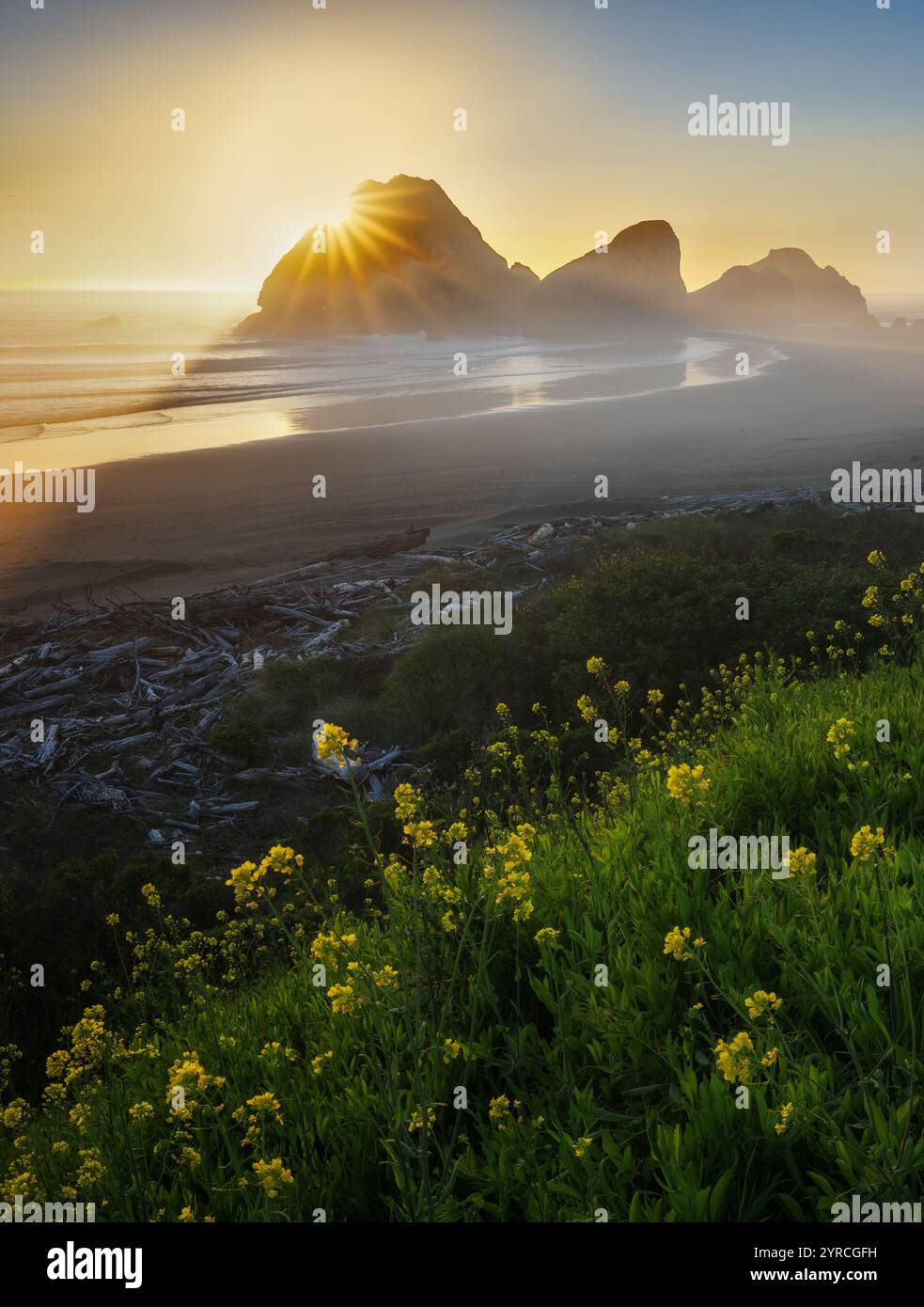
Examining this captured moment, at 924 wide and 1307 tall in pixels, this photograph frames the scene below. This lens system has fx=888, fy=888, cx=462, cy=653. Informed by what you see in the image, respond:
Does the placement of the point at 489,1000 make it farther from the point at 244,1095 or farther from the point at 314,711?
the point at 314,711

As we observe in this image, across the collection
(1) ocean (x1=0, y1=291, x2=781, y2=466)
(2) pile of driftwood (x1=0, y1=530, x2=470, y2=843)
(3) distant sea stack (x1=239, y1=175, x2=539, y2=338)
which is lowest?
(2) pile of driftwood (x1=0, y1=530, x2=470, y2=843)

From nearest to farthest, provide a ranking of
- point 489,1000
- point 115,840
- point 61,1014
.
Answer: point 489,1000 → point 61,1014 → point 115,840

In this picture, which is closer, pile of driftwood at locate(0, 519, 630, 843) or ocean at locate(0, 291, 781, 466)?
pile of driftwood at locate(0, 519, 630, 843)

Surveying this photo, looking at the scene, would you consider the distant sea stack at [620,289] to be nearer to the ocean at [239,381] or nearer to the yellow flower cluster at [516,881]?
the ocean at [239,381]

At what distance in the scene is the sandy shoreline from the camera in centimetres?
1964

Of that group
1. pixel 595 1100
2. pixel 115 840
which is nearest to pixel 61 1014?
pixel 115 840

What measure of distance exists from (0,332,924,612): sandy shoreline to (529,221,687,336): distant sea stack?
100369 mm

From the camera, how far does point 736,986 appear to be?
322 cm

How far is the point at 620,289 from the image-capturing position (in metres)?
164

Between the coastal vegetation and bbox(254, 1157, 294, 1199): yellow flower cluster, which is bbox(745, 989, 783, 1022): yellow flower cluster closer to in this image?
the coastal vegetation

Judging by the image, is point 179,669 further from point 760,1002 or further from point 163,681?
point 760,1002

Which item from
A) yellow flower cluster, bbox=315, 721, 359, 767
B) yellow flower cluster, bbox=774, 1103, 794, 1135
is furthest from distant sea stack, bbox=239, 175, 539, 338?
yellow flower cluster, bbox=774, 1103, 794, 1135

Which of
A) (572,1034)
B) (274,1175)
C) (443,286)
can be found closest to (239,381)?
(572,1034)
